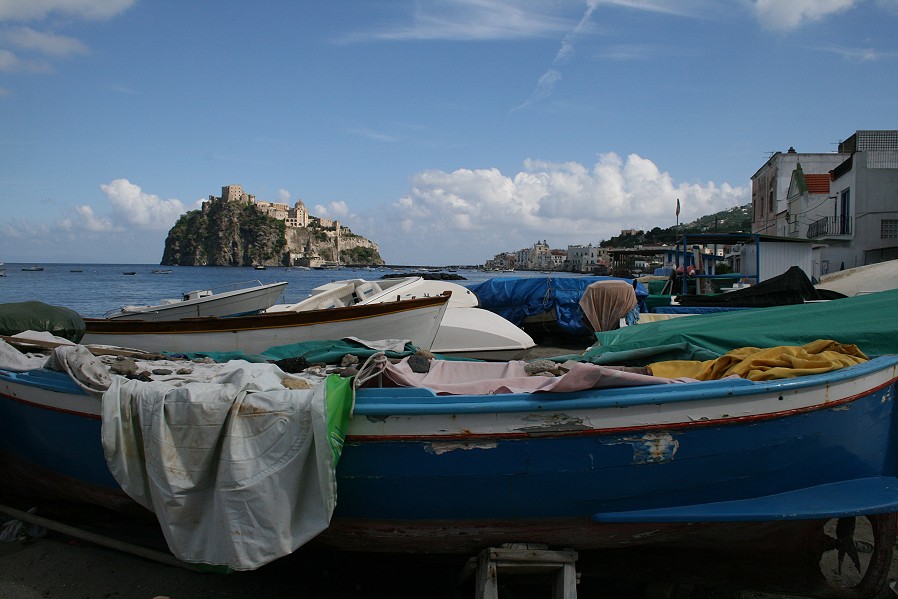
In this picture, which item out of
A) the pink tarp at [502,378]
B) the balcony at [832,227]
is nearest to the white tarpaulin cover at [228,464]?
the pink tarp at [502,378]

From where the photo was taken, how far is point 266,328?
915 centimetres

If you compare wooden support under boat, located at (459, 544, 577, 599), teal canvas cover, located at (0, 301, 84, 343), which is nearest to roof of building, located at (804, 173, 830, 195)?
wooden support under boat, located at (459, 544, 577, 599)

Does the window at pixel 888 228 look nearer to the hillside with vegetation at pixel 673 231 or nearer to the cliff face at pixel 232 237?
the hillside with vegetation at pixel 673 231

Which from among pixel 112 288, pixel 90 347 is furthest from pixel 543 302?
pixel 112 288

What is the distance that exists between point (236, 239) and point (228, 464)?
158492mm

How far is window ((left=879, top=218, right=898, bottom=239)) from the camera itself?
27.0m

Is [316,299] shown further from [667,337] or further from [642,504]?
[642,504]

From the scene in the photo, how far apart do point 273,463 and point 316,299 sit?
8.03 m

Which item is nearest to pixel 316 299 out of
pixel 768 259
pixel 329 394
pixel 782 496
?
pixel 329 394

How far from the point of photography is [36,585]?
13.3 feet

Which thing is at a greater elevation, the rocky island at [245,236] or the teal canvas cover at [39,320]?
the rocky island at [245,236]

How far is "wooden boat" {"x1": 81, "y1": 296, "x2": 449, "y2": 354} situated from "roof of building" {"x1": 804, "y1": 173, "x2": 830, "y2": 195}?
32361mm

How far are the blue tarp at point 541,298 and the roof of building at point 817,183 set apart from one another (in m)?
24.9

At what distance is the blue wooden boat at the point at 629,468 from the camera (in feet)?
11.0
